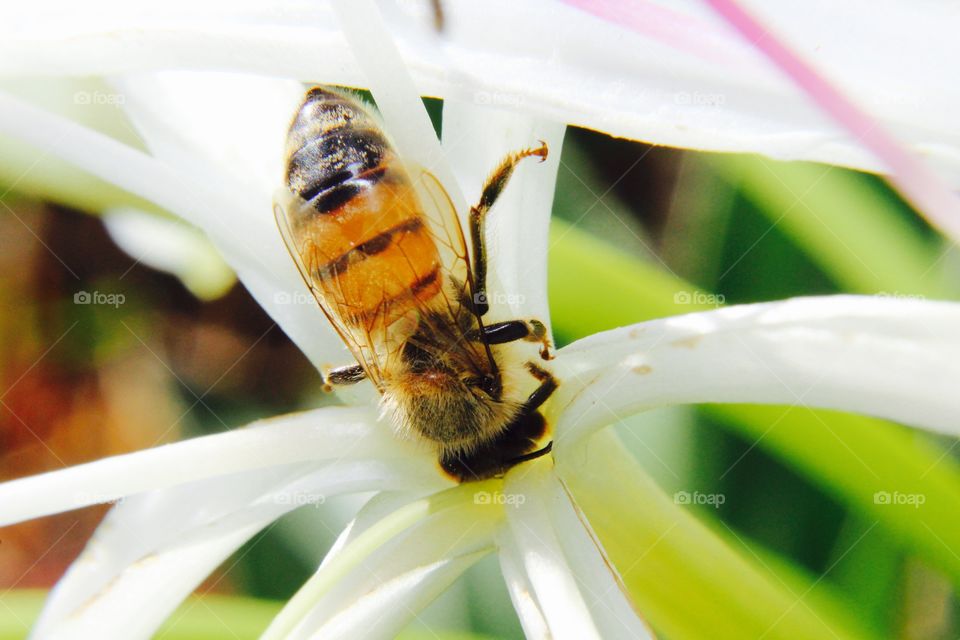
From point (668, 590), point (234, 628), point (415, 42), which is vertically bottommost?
point (234, 628)

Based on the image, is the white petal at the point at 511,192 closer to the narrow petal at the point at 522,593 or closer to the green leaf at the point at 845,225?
the narrow petal at the point at 522,593

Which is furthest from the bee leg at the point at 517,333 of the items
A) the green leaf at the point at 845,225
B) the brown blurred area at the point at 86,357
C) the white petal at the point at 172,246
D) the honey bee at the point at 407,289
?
the brown blurred area at the point at 86,357

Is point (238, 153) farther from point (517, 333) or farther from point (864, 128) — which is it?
point (864, 128)

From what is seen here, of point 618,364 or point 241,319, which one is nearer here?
point 618,364

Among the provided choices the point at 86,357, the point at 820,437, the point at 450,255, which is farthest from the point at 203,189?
the point at 86,357

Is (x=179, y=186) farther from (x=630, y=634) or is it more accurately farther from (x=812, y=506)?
(x=812, y=506)

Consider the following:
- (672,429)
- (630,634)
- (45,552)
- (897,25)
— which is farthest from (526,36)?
(45,552)

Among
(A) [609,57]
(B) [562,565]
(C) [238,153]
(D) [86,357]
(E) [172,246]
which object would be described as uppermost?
(A) [609,57]
